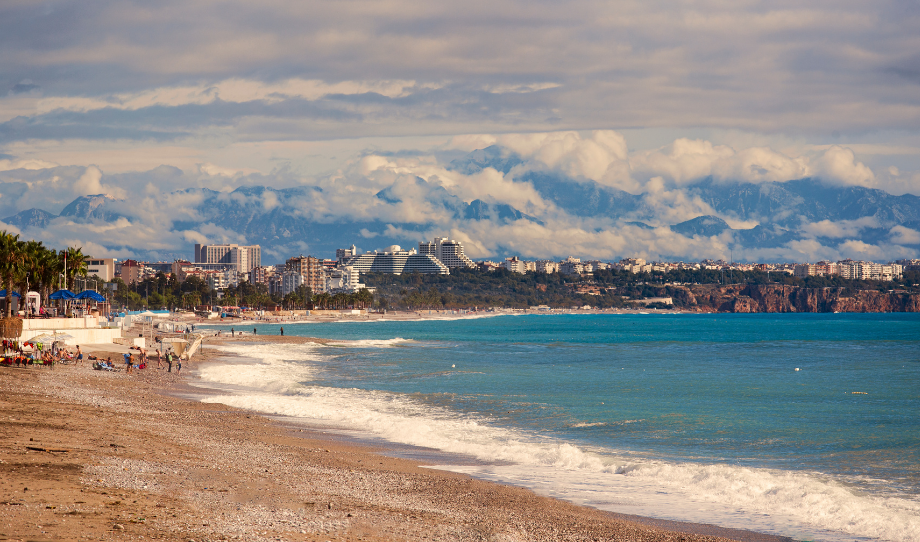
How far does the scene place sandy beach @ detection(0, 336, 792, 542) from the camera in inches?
356

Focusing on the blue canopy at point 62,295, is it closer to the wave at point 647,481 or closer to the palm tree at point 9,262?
the palm tree at point 9,262

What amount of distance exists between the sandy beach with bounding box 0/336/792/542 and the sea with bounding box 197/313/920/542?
1.54m

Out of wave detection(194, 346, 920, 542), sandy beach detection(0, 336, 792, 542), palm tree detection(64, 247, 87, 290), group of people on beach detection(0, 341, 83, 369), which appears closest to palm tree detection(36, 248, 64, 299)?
palm tree detection(64, 247, 87, 290)

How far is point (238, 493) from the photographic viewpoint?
448 inches

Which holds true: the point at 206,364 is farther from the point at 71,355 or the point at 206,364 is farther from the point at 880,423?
the point at 880,423

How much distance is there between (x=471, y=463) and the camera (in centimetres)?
1645

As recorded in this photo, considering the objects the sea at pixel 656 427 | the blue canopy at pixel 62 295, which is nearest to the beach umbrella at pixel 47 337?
the sea at pixel 656 427

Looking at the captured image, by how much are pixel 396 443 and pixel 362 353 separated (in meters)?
42.8

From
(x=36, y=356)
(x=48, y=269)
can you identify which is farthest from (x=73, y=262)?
(x=36, y=356)

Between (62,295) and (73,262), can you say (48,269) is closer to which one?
(73,262)

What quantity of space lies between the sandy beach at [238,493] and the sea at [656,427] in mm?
1537

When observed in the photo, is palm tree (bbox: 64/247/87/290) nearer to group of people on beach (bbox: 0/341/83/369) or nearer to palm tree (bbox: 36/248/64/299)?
palm tree (bbox: 36/248/64/299)

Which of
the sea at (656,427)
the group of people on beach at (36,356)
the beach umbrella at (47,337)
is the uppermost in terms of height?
the beach umbrella at (47,337)

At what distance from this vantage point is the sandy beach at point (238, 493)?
9.05 meters
